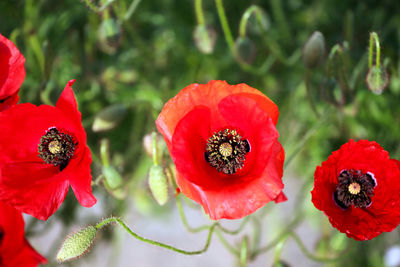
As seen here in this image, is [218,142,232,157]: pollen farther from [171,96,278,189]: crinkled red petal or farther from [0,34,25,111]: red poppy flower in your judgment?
[0,34,25,111]: red poppy flower

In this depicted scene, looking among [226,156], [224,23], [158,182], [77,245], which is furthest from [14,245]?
[224,23]

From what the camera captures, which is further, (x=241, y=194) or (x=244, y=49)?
(x=244, y=49)

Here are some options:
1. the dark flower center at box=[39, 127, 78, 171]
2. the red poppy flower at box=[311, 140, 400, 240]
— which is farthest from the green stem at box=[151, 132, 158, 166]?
the red poppy flower at box=[311, 140, 400, 240]

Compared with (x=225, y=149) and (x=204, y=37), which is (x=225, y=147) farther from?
(x=204, y=37)

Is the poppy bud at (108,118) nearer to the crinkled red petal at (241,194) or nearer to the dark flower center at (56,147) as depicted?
the dark flower center at (56,147)

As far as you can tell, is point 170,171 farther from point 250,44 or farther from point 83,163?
point 250,44

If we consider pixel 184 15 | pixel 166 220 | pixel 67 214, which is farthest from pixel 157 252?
pixel 184 15
